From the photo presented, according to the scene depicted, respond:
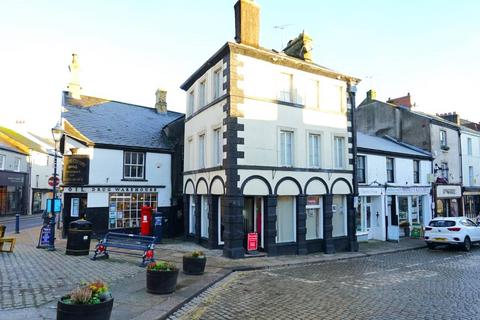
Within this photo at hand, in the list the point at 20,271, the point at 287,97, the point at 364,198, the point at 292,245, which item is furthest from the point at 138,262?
the point at 364,198

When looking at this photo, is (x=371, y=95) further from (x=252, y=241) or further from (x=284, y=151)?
(x=252, y=241)

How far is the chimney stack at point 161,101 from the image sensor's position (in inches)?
1074

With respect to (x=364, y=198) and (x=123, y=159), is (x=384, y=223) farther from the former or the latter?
(x=123, y=159)

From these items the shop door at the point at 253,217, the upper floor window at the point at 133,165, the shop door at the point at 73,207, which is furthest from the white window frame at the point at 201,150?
the shop door at the point at 73,207

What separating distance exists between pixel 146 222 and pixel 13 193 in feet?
85.4

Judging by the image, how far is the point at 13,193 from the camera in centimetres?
3634

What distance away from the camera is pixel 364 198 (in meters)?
21.0

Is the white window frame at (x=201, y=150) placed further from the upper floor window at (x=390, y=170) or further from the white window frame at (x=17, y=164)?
the white window frame at (x=17, y=164)

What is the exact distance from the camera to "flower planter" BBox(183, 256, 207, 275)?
10.6m

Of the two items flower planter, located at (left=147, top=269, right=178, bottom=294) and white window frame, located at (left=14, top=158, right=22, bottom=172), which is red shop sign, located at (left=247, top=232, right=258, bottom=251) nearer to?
flower planter, located at (left=147, top=269, right=178, bottom=294)

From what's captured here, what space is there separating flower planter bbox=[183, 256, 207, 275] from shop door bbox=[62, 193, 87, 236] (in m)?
9.90

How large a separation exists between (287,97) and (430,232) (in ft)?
35.3

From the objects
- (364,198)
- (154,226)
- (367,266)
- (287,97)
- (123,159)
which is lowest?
(367,266)

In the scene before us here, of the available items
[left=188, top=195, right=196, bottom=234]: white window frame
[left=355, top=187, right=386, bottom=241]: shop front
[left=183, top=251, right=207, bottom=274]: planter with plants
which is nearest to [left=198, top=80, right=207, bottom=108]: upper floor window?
[left=188, top=195, right=196, bottom=234]: white window frame
